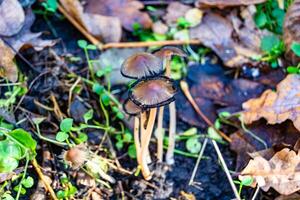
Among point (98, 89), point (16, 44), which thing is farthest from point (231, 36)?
point (16, 44)

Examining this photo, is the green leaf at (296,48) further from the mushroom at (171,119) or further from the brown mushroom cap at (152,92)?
the brown mushroom cap at (152,92)

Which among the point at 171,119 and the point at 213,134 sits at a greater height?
the point at 171,119

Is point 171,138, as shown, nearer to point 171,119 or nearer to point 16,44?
point 171,119

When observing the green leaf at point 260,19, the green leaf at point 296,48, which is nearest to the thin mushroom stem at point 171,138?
the green leaf at point 296,48

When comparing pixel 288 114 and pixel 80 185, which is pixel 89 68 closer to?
pixel 80 185

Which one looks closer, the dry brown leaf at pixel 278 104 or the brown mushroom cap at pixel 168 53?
the brown mushroom cap at pixel 168 53

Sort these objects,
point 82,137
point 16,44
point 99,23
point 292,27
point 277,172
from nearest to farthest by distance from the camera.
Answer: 1. point 277,172
2. point 82,137
3. point 16,44
4. point 292,27
5. point 99,23
